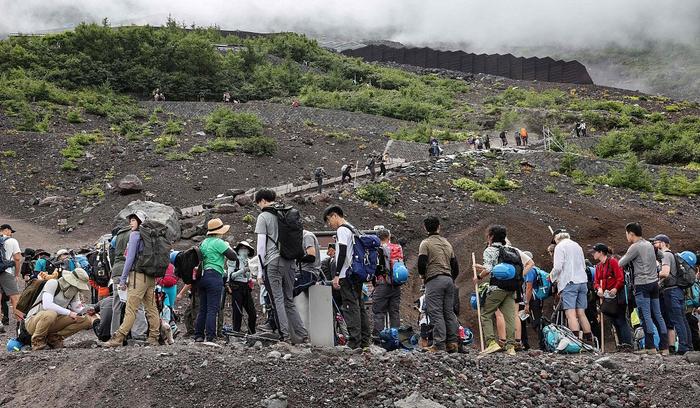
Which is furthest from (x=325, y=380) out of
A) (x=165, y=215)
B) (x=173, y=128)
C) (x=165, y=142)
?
(x=173, y=128)

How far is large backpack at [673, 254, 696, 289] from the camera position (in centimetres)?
980

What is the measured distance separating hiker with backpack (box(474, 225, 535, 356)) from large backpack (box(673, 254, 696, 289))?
2090 millimetres

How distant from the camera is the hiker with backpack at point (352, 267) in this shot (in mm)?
8617

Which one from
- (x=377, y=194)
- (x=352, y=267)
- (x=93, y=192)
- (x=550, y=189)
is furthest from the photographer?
(x=550, y=189)

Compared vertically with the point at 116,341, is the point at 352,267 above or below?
above

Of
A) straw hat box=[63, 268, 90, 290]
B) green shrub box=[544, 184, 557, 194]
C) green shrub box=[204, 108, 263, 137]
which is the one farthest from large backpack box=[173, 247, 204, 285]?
green shrub box=[204, 108, 263, 137]

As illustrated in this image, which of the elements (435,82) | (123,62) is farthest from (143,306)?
(435,82)

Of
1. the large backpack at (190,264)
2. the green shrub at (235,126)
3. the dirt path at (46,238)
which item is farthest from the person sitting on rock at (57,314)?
the green shrub at (235,126)

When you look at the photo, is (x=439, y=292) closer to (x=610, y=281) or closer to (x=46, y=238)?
(x=610, y=281)

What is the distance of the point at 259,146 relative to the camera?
32.7m

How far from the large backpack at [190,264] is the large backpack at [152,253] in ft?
1.71

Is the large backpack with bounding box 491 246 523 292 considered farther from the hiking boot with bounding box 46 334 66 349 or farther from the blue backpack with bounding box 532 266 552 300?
the hiking boot with bounding box 46 334 66 349

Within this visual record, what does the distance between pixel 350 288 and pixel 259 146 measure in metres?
24.4

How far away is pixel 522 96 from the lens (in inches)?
2244
